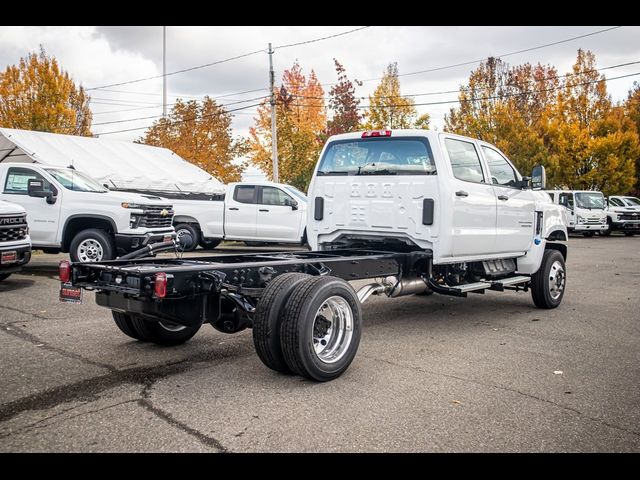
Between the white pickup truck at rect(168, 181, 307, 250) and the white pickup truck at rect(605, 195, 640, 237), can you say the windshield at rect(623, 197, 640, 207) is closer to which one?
the white pickup truck at rect(605, 195, 640, 237)

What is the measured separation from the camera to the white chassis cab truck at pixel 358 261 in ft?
15.4

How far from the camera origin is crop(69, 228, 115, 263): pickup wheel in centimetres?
1115

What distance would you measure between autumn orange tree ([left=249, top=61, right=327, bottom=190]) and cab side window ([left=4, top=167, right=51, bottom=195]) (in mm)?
18408

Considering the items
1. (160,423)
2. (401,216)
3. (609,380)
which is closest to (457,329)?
(401,216)

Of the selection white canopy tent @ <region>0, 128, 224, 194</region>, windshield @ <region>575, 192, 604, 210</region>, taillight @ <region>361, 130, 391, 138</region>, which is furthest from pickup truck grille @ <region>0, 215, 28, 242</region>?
windshield @ <region>575, 192, 604, 210</region>

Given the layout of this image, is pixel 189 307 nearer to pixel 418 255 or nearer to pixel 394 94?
pixel 418 255

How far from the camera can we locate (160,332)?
5738mm

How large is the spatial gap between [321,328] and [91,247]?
24.9 feet

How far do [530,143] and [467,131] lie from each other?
3635 mm

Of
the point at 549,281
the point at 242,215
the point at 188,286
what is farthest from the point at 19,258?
the point at 549,281

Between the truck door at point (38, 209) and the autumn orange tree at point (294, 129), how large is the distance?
18501mm

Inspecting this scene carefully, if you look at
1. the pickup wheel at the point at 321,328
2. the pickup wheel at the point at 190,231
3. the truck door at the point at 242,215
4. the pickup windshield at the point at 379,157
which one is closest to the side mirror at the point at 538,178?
the pickup windshield at the point at 379,157
